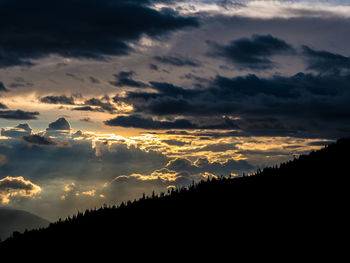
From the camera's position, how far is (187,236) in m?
165

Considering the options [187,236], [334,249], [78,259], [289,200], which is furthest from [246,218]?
[78,259]

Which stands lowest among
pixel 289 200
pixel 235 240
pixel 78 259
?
pixel 78 259

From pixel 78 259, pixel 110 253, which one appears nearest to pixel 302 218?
pixel 110 253

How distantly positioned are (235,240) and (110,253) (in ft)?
258

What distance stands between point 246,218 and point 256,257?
45.0m

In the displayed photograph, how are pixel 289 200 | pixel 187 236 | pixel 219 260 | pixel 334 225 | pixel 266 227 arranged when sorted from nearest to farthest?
pixel 334 225 → pixel 219 260 → pixel 266 227 → pixel 289 200 → pixel 187 236

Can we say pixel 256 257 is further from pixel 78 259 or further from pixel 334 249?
pixel 78 259

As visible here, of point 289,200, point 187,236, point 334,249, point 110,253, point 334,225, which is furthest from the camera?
point 110,253

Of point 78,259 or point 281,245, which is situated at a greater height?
point 281,245

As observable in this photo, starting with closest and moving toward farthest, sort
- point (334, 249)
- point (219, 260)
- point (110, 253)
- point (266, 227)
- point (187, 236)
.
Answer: point (334, 249) → point (219, 260) → point (266, 227) → point (187, 236) → point (110, 253)

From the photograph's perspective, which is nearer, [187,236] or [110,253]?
[187,236]

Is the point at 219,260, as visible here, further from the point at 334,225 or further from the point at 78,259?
the point at 78,259

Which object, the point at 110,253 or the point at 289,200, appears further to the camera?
the point at 110,253

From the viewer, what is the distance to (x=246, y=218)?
489 ft
